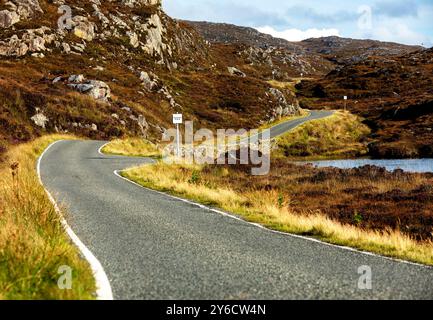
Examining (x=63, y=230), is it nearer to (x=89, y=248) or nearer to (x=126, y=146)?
(x=89, y=248)

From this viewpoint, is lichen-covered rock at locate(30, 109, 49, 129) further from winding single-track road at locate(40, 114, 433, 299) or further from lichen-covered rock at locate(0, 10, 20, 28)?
lichen-covered rock at locate(0, 10, 20, 28)

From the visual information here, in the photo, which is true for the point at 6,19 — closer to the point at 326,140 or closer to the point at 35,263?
the point at 326,140

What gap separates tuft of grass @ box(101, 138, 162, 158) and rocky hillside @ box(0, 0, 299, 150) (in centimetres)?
596

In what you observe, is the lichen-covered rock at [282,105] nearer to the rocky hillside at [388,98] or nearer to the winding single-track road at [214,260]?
the rocky hillside at [388,98]

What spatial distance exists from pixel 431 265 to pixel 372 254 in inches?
41.9

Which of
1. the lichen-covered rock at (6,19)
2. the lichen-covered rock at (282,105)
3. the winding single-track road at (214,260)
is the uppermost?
the lichen-covered rock at (6,19)

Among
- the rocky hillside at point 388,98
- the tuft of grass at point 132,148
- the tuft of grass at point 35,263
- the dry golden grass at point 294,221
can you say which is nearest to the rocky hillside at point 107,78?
the tuft of grass at point 132,148

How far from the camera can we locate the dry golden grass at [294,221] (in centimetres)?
891

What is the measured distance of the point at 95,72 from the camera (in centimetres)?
6419

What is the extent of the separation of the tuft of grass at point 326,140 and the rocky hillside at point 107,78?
9.31m

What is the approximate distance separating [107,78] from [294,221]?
57063 millimetres

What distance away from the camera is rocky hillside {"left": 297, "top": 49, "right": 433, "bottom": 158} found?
58.2 metres

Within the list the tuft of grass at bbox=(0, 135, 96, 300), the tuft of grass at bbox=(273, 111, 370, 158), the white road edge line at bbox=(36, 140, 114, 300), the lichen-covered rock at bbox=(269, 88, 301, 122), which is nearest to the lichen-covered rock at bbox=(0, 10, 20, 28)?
the lichen-covered rock at bbox=(269, 88, 301, 122)
